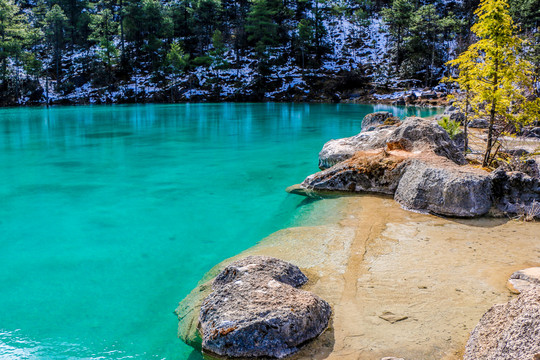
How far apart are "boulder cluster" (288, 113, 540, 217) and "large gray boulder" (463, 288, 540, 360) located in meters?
4.82

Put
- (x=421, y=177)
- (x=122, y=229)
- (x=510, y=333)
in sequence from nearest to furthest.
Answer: (x=510, y=333), (x=421, y=177), (x=122, y=229)

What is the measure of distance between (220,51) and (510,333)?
69.7 meters

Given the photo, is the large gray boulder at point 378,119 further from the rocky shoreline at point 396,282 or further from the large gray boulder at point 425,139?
the rocky shoreline at point 396,282

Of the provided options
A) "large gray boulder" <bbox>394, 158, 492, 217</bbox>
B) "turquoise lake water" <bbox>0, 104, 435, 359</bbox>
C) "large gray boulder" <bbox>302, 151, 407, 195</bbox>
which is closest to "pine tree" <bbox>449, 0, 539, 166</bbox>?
"large gray boulder" <bbox>394, 158, 492, 217</bbox>

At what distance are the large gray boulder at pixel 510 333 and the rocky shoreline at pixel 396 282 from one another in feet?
0.04

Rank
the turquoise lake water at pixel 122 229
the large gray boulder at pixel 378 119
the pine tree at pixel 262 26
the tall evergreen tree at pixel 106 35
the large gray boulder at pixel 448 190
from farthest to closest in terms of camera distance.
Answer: the pine tree at pixel 262 26 → the tall evergreen tree at pixel 106 35 → the large gray boulder at pixel 378 119 → the large gray boulder at pixel 448 190 → the turquoise lake water at pixel 122 229

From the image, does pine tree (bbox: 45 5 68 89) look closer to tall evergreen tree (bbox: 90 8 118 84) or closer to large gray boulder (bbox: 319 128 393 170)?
tall evergreen tree (bbox: 90 8 118 84)

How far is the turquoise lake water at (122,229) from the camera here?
538cm

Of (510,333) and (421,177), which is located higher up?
(421,177)

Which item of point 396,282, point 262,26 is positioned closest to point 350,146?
point 396,282

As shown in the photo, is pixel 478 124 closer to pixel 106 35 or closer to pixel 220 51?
pixel 220 51

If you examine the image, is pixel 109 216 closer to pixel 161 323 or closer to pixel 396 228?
pixel 161 323

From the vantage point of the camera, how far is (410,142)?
37.6 ft

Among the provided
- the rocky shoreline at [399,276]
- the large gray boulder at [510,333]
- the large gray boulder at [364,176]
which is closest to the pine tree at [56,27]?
the large gray boulder at [364,176]
